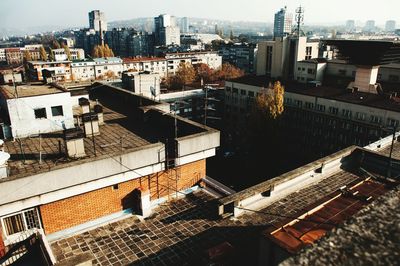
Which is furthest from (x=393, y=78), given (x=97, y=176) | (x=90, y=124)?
(x=97, y=176)

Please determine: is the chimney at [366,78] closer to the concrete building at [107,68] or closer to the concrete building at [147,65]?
the concrete building at [147,65]

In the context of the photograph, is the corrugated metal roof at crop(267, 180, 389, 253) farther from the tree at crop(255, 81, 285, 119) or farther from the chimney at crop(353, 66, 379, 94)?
the chimney at crop(353, 66, 379, 94)

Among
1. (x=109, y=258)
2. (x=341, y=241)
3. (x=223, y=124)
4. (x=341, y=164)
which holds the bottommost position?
(x=223, y=124)

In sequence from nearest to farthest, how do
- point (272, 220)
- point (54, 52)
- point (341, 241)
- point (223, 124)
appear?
point (341, 241), point (272, 220), point (223, 124), point (54, 52)

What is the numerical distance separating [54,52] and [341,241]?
151m

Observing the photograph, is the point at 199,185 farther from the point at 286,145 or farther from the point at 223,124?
the point at 223,124

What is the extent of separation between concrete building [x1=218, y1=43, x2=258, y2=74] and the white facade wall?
11061cm

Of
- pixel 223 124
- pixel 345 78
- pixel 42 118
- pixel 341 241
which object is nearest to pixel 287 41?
pixel 345 78

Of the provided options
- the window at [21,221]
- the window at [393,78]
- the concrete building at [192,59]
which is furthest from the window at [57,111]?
the concrete building at [192,59]

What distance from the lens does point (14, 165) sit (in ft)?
47.8

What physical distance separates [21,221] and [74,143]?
4.07m

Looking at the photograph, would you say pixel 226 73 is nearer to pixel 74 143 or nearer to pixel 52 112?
pixel 52 112

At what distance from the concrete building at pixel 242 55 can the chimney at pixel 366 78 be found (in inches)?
2944

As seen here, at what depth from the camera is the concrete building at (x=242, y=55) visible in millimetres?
129113
